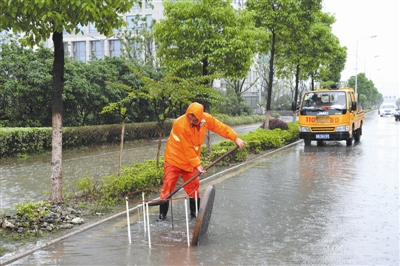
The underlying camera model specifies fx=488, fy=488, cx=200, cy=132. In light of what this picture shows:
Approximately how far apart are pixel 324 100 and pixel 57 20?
14868mm

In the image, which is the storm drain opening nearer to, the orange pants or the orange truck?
the orange pants

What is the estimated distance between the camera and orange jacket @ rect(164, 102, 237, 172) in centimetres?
654

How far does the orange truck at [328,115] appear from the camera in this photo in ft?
60.6

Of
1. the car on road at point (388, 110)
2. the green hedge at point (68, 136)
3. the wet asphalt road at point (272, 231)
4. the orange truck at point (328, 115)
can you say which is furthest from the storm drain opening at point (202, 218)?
the car on road at point (388, 110)

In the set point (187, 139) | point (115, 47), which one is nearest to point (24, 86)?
point (187, 139)

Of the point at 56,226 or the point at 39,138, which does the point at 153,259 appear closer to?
the point at 56,226

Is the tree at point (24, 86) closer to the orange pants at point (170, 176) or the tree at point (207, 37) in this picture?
the tree at point (207, 37)

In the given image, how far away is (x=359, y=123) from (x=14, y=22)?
1813 centimetres

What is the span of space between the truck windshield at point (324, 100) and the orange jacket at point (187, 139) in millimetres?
12988

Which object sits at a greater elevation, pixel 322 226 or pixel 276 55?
pixel 276 55

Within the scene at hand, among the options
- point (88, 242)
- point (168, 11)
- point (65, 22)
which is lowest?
point (88, 242)

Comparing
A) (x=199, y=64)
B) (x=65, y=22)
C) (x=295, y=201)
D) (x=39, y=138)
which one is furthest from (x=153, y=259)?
(x=39, y=138)

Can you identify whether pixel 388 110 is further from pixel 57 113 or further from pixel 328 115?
pixel 57 113

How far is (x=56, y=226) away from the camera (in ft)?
21.4
